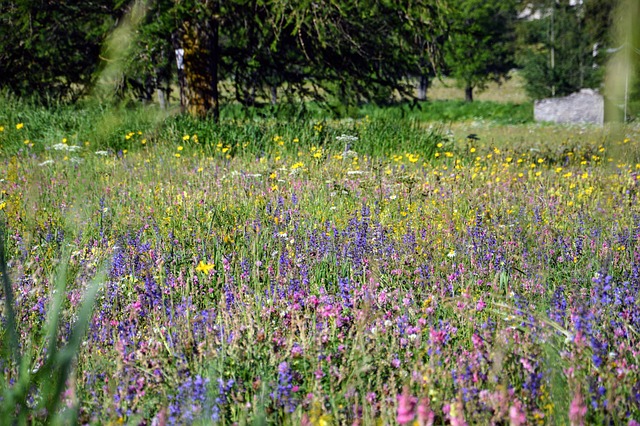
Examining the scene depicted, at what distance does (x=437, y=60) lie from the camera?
9758 mm

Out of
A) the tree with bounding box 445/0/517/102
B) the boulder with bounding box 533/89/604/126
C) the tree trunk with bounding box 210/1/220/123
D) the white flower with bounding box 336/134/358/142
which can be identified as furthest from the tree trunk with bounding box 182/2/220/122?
the tree with bounding box 445/0/517/102

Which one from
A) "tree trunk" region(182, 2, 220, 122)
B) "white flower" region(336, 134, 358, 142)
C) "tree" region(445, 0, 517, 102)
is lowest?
"white flower" region(336, 134, 358, 142)

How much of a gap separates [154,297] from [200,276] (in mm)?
378

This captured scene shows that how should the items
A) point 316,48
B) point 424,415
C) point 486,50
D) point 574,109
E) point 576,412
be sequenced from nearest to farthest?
1. point 424,415
2. point 576,412
3. point 316,48
4. point 574,109
5. point 486,50

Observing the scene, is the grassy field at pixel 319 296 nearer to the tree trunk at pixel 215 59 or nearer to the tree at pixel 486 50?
the tree trunk at pixel 215 59

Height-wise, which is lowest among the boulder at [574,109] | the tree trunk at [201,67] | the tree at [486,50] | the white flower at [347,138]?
the boulder at [574,109]

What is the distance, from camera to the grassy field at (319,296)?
5.36ft

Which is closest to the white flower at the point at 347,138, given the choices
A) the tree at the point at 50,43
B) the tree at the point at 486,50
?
the tree at the point at 50,43

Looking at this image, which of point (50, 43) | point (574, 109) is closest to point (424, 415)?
point (50, 43)

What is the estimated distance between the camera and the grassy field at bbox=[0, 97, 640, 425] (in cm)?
163

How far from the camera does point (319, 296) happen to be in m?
2.68

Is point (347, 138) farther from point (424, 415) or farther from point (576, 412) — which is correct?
point (424, 415)

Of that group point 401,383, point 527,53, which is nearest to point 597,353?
point 401,383

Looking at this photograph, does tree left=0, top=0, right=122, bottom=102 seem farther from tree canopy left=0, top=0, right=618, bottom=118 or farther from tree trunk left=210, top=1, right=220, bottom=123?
tree trunk left=210, top=1, right=220, bottom=123
